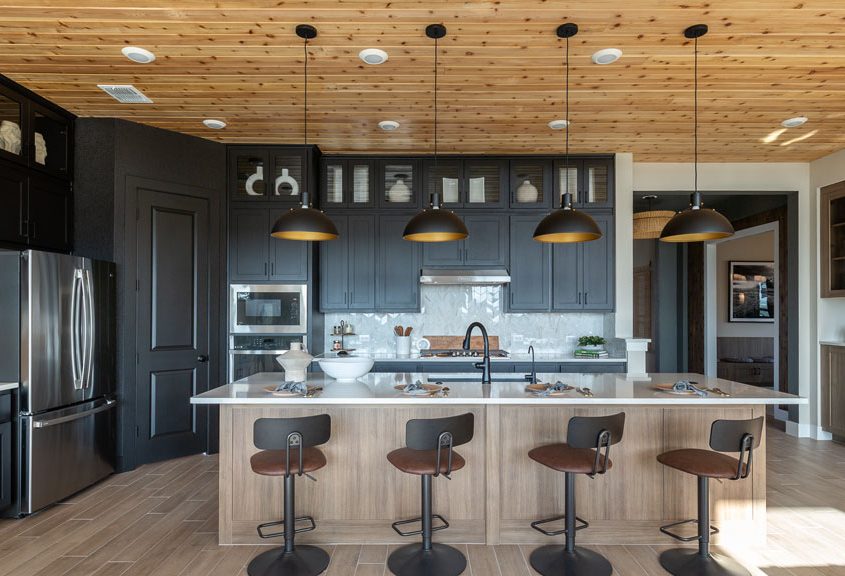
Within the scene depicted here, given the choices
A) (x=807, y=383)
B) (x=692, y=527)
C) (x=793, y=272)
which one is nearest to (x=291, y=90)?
(x=692, y=527)

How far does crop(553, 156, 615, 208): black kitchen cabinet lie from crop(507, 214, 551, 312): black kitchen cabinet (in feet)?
1.40

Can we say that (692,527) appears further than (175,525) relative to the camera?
No

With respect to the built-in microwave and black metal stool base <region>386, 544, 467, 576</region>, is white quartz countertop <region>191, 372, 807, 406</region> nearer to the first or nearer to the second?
black metal stool base <region>386, 544, 467, 576</region>

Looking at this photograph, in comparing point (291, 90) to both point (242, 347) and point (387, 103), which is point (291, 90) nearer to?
point (387, 103)

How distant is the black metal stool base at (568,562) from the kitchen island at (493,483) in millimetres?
148

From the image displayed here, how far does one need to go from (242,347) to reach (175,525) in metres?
1.98

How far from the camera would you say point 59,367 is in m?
3.57

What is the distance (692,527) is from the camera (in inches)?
116

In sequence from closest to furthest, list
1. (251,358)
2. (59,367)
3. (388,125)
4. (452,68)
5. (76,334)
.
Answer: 1. (452,68)
2. (59,367)
3. (76,334)
4. (388,125)
5. (251,358)

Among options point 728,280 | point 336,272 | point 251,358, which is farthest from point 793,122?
point 251,358

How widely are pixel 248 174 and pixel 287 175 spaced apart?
389mm

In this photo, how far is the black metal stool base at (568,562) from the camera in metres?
2.59

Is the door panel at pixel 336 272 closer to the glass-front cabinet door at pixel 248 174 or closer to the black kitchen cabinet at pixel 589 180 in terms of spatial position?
the glass-front cabinet door at pixel 248 174

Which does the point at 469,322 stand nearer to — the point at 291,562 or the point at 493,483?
the point at 493,483
